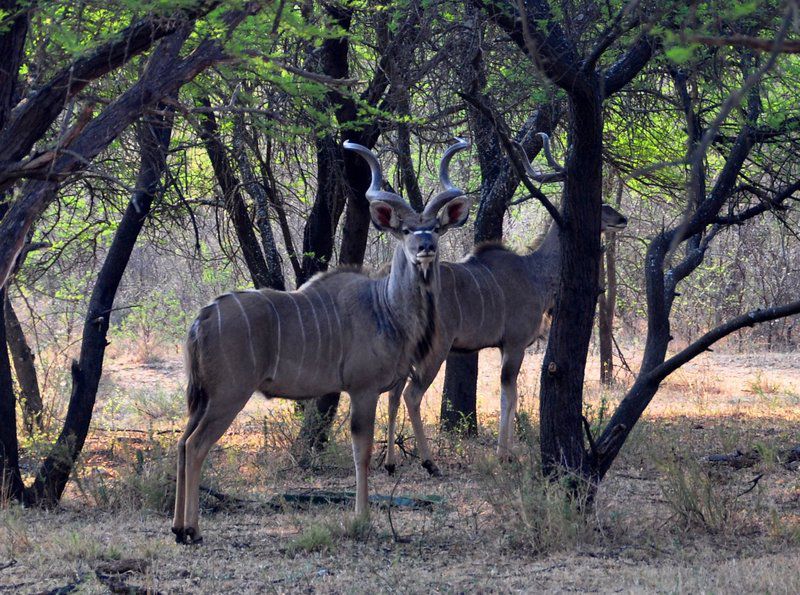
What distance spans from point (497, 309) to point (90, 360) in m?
2.83

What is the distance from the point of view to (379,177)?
596 cm

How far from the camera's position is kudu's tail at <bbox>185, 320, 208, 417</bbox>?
4.99m

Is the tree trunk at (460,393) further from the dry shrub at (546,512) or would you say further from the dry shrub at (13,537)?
the dry shrub at (13,537)

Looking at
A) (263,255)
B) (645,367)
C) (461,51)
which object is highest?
(461,51)

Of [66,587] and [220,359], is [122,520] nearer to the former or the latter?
[220,359]

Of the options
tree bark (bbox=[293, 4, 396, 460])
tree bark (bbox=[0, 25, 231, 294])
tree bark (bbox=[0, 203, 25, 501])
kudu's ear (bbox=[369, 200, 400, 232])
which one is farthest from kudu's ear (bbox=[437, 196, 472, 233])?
tree bark (bbox=[0, 203, 25, 501])

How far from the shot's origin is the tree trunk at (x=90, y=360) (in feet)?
19.2

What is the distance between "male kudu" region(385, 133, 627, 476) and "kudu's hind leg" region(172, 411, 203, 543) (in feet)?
6.04

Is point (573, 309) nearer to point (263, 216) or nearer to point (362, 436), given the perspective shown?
point (362, 436)

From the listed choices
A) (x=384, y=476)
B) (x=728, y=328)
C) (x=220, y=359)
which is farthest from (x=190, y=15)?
(x=384, y=476)

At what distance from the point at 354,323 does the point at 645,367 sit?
1585 mm

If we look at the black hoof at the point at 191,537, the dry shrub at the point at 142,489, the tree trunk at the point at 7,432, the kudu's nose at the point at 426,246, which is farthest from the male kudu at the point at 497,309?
the tree trunk at the point at 7,432

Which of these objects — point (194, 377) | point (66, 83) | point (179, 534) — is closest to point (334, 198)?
point (194, 377)

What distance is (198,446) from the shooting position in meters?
4.86
